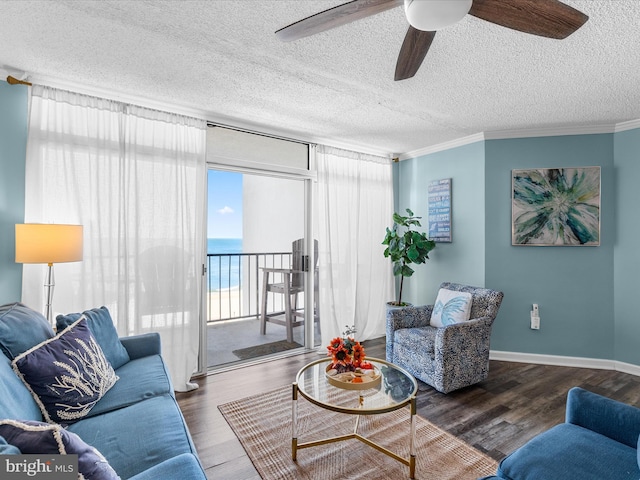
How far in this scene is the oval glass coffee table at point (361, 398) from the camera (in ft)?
6.01

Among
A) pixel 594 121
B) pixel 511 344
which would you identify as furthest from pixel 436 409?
pixel 594 121

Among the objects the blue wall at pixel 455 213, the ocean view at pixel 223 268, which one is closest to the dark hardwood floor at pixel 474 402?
the blue wall at pixel 455 213

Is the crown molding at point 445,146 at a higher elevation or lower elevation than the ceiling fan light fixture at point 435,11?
higher

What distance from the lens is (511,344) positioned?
377 cm

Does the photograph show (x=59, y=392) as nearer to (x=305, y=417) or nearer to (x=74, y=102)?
(x=305, y=417)

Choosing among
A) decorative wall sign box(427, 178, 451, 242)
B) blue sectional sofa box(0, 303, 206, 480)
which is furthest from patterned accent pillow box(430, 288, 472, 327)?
blue sectional sofa box(0, 303, 206, 480)

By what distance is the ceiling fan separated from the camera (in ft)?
4.46

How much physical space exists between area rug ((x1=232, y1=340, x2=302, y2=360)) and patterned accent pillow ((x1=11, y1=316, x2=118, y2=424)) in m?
2.12

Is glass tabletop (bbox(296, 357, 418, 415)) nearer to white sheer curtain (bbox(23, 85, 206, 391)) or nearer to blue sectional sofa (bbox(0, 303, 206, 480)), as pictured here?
blue sectional sofa (bbox(0, 303, 206, 480))

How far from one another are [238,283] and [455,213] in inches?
133

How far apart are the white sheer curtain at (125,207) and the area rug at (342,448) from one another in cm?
96

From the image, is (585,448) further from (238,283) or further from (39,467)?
(238,283)

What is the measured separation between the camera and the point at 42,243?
2113mm

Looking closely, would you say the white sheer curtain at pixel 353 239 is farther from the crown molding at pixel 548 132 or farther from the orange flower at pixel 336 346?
the orange flower at pixel 336 346
